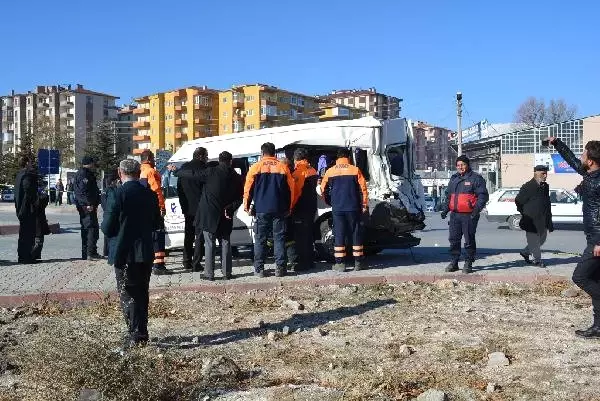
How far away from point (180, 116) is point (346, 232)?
4535 inches

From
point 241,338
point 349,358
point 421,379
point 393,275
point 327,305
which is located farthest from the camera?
point 393,275

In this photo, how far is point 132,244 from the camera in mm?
6070

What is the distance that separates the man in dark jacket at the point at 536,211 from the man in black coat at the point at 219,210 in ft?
14.7

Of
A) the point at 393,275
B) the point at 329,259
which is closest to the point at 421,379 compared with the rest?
the point at 393,275

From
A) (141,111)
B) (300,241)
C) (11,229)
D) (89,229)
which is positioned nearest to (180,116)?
(141,111)

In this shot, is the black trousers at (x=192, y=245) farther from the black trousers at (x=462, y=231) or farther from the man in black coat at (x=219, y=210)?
the black trousers at (x=462, y=231)

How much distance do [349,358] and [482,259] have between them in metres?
6.60

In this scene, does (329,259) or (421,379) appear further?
(329,259)

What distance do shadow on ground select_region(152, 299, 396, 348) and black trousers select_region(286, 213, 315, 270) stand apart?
2.42 m

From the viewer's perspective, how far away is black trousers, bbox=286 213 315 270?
34.0ft

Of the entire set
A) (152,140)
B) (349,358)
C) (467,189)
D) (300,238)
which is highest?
(152,140)

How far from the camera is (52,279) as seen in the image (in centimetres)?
969

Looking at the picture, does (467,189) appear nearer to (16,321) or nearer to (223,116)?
(16,321)

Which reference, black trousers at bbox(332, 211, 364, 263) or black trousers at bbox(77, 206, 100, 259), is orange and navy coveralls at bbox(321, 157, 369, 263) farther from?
black trousers at bbox(77, 206, 100, 259)
